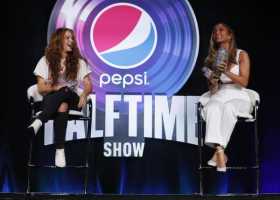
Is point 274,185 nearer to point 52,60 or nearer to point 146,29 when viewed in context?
point 146,29

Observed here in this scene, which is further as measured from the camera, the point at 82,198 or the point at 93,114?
the point at 93,114

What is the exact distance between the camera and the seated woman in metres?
4.93

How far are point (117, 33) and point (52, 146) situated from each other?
1.21 m

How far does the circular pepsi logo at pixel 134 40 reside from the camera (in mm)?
5562

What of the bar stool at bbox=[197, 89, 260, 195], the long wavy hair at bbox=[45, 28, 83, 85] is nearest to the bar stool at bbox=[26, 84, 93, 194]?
the long wavy hair at bbox=[45, 28, 83, 85]

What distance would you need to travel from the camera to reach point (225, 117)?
5.17 metres

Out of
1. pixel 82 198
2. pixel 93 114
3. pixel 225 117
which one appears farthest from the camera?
pixel 93 114

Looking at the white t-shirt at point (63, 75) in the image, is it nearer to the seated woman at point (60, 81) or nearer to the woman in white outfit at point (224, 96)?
the seated woman at point (60, 81)

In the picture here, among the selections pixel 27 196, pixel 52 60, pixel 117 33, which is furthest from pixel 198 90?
pixel 27 196

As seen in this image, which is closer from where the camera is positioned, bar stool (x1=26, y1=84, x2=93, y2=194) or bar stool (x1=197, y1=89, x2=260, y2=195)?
bar stool (x1=26, y1=84, x2=93, y2=194)

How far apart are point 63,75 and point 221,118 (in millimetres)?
1426

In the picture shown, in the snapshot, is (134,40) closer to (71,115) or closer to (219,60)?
(219,60)

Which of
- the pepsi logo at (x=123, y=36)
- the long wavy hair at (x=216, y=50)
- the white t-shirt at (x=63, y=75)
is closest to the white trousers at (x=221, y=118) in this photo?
the long wavy hair at (x=216, y=50)

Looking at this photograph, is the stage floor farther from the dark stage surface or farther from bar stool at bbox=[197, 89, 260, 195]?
the dark stage surface
